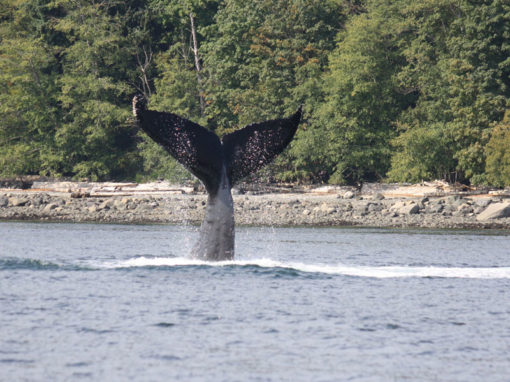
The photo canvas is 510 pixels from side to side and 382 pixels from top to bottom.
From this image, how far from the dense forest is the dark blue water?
26.9 meters

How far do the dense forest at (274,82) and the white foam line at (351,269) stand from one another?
25.8 m

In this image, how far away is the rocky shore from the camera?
43.7 m

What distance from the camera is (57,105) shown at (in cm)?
6881

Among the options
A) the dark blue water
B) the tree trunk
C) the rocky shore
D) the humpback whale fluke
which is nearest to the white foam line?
the dark blue water

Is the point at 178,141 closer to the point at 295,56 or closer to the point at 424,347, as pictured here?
the point at 424,347

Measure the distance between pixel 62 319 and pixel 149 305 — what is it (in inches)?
75.0

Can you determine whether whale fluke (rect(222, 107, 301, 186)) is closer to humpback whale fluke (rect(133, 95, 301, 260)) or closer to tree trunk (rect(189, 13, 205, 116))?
humpback whale fluke (rect(133, 95, 301, 260))

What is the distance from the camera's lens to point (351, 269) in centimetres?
2216

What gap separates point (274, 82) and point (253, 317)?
44.3 metres

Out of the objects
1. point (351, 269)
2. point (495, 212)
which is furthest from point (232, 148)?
point (495, 212)

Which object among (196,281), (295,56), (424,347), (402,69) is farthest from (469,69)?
(424,347)

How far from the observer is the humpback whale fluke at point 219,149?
55.6 ft

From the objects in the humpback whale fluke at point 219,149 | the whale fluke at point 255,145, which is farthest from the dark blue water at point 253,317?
the whale fluke at point 255,145

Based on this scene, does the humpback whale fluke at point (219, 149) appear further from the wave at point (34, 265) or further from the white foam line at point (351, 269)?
the wave at point (34, 265)
